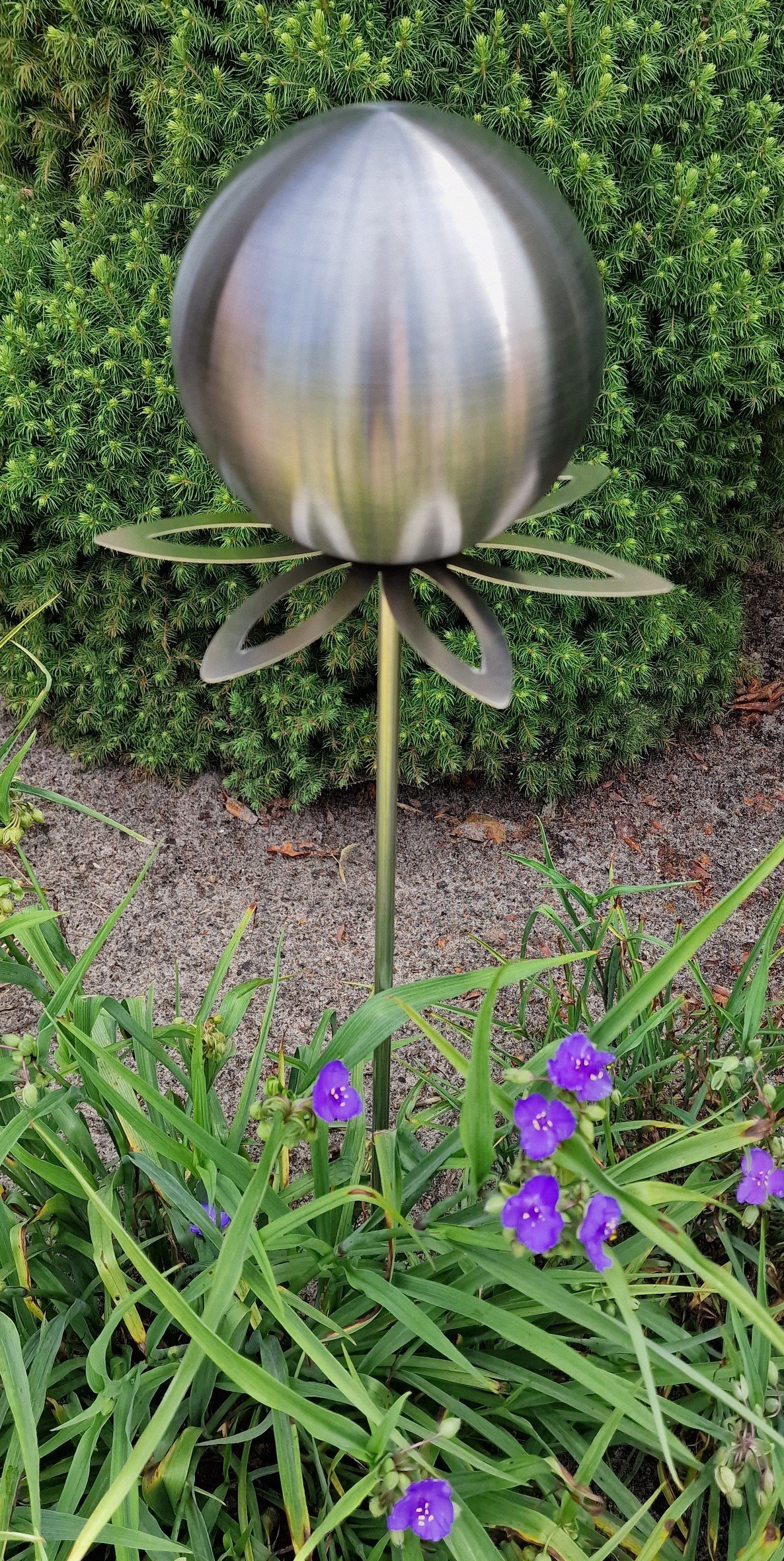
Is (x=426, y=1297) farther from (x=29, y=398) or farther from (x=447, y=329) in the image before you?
(x=29, y=398)

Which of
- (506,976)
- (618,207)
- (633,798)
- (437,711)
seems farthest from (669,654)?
(506,976)

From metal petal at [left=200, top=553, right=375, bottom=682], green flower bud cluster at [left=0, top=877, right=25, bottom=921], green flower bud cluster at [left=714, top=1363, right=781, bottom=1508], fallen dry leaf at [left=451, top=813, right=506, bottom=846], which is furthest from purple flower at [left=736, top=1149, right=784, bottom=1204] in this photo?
fallen dry leaf at [left=451, top=813, right=506, bottom=846]

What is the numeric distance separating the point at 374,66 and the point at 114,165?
650 mm

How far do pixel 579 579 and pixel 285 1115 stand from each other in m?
0.49

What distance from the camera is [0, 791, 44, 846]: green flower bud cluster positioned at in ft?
3.89

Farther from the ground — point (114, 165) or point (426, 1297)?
point (114, 165)

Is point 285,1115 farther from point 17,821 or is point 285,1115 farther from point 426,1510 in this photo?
point 17,821

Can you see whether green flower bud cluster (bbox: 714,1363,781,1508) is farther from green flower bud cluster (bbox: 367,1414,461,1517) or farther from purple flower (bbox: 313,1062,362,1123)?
purple flower (bbox: 313,1062,362,1123)

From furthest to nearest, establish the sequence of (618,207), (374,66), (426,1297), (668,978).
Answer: (618,207) → (374,66) → (426,1297) → (668,978)

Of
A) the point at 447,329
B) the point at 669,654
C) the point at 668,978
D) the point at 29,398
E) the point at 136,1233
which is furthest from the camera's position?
the point at 669,654

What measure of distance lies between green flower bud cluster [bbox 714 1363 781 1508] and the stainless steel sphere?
2.69 ft

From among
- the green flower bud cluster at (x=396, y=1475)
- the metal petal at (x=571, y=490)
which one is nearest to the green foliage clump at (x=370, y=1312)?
the green flower bud cluster at (x=396, y=1475)

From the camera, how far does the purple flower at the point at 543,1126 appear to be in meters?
0.78

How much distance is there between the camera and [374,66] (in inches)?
76.0
